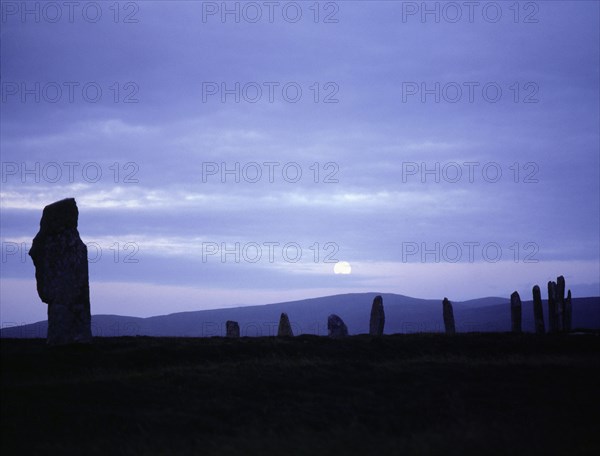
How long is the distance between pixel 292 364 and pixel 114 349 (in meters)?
7.25

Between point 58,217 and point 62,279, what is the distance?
265 cm

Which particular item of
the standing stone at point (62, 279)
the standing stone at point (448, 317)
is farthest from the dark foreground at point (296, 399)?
the standing stone at point (448, 317)

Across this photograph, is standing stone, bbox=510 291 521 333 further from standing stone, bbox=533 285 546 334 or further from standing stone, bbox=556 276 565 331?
standing stone, bbox=556 276 565 331

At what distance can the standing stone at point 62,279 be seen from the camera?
2883 cm

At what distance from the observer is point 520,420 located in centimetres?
1731

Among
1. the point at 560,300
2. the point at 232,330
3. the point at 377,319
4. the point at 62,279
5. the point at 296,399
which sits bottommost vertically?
the point at 296,399

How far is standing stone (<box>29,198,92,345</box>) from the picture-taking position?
28.8 meters

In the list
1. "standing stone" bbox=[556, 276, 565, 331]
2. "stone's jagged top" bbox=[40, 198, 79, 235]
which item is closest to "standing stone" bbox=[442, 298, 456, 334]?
"standing stone" bbox=[556, 276, 565, 331]

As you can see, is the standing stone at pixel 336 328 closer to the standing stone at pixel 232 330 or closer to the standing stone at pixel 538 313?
the standing stone at pixel 232 330

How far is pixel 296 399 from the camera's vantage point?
20.9 m

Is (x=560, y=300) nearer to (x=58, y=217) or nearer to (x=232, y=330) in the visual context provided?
(x=232, y=330)

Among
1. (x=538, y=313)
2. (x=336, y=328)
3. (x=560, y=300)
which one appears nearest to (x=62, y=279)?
(x=336, y=328)

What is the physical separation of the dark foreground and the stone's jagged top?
475 centimetres

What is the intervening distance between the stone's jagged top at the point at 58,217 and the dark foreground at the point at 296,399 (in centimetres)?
475
